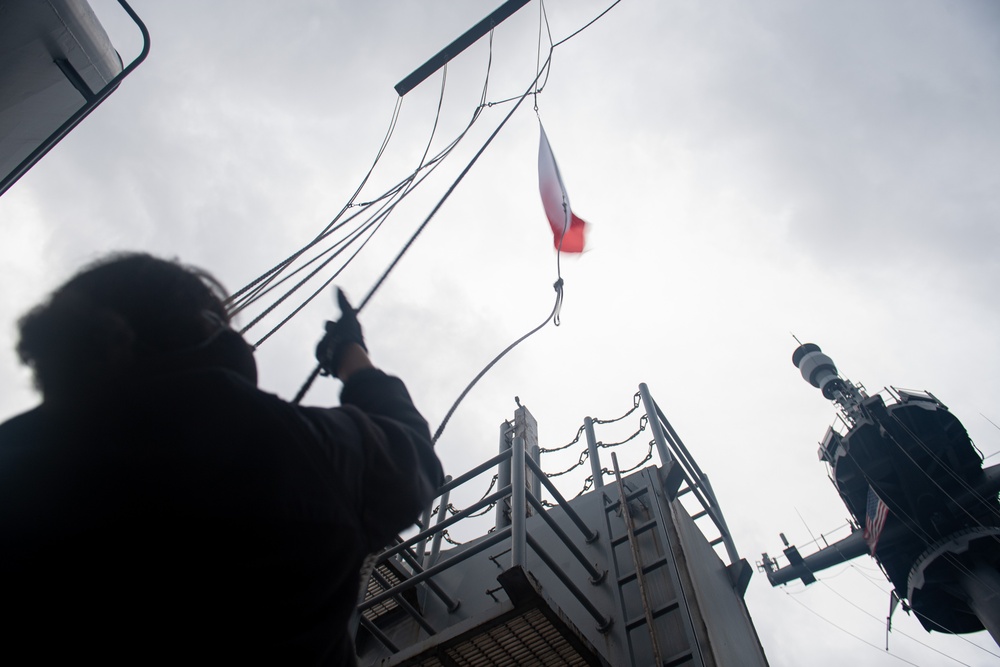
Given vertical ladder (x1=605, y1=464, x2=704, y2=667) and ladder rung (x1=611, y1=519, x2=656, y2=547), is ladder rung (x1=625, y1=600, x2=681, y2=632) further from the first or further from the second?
ladder rung (x1=611, y1=519, x2=656, y2=547)

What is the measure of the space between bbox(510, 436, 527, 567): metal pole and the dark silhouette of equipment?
110 ft

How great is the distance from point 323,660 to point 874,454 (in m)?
37.8

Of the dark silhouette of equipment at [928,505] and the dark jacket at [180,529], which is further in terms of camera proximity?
the dark silhouette of equipment at [928,505]

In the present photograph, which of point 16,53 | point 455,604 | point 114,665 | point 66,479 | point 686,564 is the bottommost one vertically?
point 114,665

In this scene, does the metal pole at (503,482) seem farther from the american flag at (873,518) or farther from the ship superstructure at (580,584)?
the american flag at (873,518)

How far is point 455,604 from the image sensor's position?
5.99m

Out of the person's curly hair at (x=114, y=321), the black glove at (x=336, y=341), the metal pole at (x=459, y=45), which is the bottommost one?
the person's curly hair at (x=114, y=321)

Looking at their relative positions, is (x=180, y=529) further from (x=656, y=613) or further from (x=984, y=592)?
(x=984, y=592)

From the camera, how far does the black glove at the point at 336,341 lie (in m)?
1.88

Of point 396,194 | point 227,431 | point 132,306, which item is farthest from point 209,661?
point 396,194

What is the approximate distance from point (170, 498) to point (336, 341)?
93 cm

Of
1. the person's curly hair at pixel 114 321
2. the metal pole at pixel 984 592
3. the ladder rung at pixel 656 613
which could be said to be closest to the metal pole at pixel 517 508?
the ladder rung at pixel 656 613

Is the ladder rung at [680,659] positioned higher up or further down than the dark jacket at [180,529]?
higher up

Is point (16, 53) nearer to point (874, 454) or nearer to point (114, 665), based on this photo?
point (114, 665)
